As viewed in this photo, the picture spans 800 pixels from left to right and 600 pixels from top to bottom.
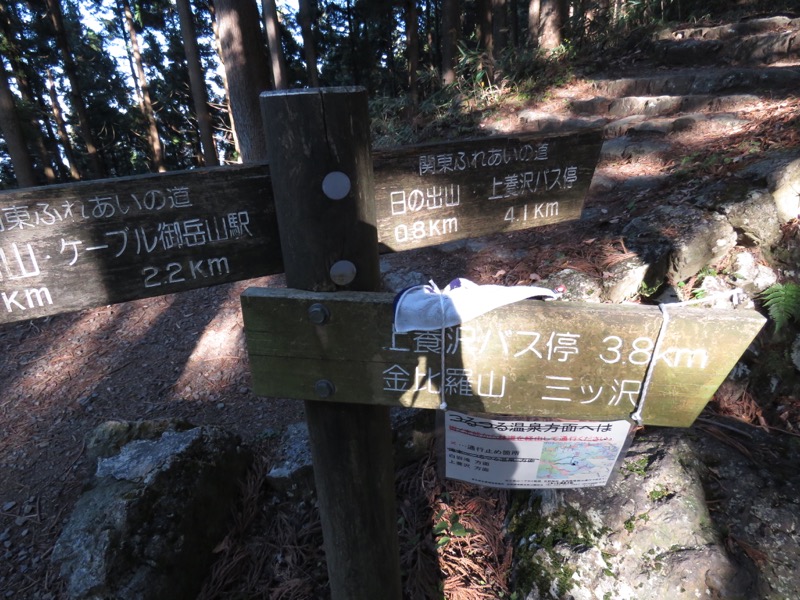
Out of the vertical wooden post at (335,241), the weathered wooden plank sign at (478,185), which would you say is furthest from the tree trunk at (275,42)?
the vertical wooden post at (335,241)

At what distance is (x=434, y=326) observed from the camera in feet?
4.25

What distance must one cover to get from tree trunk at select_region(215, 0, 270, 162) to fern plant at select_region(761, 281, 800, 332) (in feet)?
19.7

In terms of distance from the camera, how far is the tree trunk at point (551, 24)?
33.0 feet

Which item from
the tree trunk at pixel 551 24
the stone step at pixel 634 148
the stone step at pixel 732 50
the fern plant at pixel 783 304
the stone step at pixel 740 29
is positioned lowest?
the fern plant at pixel 783 304

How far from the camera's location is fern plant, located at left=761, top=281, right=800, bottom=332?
3240 millimetres

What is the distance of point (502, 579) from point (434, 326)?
2.17 meters

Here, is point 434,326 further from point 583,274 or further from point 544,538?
point 583,274

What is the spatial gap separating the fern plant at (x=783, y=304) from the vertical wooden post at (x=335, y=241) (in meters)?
3.11

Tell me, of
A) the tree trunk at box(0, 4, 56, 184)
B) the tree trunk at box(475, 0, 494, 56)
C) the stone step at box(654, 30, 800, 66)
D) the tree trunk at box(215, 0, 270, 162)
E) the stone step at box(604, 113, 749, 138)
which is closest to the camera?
the stone step at box(604, 113, 749, 138)

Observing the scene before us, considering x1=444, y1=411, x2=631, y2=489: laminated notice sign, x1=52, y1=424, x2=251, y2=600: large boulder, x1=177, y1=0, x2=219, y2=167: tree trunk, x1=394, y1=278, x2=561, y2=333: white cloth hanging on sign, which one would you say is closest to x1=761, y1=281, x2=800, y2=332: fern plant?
x1=444, y1=411, x2=631, y2=489: laminated notice sign

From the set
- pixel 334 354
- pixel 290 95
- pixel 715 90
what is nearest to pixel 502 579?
pixel 334 354

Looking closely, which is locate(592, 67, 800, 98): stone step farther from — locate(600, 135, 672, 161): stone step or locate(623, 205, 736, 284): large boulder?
locate(623, 205, 736, 284): large boulder

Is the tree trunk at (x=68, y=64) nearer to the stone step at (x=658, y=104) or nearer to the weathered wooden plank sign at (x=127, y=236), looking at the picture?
the stone step at (x=658, y=104)

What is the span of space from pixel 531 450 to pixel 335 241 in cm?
107
